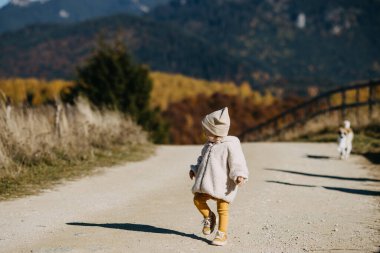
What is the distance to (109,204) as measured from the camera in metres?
7.79

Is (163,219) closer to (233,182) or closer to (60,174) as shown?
(233,182)

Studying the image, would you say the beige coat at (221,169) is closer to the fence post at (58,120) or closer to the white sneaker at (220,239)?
the white sneaker at (220,239)

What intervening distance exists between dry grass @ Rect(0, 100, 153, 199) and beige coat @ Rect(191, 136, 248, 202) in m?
4.01

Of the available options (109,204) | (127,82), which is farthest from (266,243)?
(127,82)

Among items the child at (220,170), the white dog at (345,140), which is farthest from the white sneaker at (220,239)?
the white dog at (345,140)

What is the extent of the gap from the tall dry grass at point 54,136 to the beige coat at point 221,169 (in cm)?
492

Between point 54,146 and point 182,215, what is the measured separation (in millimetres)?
5637

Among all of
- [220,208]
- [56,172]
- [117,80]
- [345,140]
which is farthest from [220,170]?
[117,80]

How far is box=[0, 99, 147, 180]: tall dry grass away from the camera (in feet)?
33.7

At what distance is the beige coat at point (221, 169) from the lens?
5.36 metres

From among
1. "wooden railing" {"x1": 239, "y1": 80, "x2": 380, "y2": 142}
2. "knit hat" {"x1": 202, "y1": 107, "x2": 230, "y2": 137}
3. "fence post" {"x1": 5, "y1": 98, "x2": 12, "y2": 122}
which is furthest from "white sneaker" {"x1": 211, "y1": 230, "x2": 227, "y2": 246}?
"wooden railing" {"x1": 239, "y1": 80, "x2": 380, "y2": 142}

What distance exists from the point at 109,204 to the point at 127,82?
18.7 meters

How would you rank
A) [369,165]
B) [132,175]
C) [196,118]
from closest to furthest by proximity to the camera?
[132,175] → [369,165] → [196,118]

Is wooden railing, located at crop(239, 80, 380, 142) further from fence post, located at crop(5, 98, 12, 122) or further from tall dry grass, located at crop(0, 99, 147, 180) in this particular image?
fence post, located at crop(5, 98, 12, 122)
